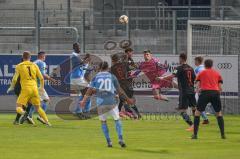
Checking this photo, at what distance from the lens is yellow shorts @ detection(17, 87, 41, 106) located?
2145 centimetres

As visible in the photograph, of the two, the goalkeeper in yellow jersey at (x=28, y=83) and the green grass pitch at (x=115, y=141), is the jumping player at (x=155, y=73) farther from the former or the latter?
the goalkeeper in yellow jersey at (x=28, y=83)

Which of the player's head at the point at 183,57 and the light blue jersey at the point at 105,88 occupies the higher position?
the player's head at the point at 183,57

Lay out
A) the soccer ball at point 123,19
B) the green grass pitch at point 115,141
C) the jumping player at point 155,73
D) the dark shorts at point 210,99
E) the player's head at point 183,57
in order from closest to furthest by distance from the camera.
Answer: the green grass pitch at point 115,141 < the dark shorts at point 210,99 < the player's head at point 183,57 < the jumping player at point 155,73 < the soccer ball at point 123,19

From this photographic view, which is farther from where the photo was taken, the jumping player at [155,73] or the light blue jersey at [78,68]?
the jumping player at [155,73]

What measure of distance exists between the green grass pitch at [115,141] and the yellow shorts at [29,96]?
69 cm

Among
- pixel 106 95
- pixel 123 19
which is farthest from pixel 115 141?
pixel 123 19

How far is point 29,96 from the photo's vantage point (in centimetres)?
2152

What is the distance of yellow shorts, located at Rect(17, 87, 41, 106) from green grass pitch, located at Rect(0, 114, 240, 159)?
2.27ft

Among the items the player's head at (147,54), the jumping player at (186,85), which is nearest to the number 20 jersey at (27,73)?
the jumping player at (186,85)

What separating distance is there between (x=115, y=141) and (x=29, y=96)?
14.7 feet

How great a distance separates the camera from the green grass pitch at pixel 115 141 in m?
15.2

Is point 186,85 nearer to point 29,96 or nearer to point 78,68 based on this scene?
point 29,96

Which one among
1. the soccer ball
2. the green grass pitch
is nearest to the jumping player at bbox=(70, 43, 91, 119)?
the green grass pitch

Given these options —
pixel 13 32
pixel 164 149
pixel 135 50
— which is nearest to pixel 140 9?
pixel 135 50
